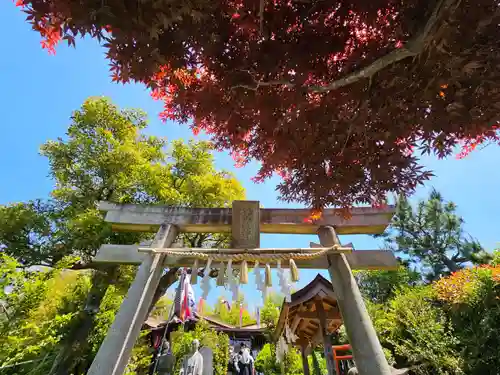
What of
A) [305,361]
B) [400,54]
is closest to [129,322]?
[400,54]

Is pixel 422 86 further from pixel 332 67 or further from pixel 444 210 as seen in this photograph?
pixel 444 210

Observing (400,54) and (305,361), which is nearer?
(400,54)

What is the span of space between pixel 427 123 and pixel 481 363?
28.1ft

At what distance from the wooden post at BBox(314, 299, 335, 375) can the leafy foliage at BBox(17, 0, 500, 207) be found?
16.9ft

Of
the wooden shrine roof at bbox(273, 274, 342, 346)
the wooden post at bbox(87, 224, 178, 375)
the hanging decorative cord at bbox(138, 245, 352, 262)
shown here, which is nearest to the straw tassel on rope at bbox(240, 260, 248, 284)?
the hanging decorative cord at bbox(138, 245, 352, 262)

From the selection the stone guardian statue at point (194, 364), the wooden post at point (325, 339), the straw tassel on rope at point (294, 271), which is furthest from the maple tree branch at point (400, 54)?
the stone guardian statue at point (194, 364)

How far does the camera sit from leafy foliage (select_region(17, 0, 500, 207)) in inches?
82.2

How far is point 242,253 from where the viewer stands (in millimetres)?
4305

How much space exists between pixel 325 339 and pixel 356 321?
13.3 feet

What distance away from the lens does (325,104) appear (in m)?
2.89

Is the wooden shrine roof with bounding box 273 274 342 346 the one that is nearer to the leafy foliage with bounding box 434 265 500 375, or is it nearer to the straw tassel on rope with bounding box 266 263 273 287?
the straw tassel on rope with bounding box 266 263 273 287

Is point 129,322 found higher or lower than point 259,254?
lower

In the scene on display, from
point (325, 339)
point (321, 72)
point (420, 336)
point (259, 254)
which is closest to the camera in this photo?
point (321, 72)

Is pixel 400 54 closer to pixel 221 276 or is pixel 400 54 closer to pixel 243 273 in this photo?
pixel 243 273
